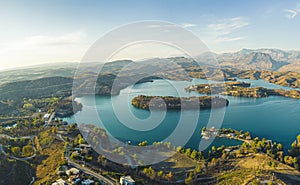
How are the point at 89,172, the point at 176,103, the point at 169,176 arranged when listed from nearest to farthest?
the point at 89,172 → the point at 169,176 → the point at 176,103

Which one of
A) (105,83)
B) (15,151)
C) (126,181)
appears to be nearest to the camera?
(126,181)

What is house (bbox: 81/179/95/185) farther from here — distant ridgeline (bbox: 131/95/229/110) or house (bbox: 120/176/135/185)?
distant ridgeline (bbox: 131/95/229/110)

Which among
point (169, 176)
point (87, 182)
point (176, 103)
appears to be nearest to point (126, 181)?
point (87, 182)

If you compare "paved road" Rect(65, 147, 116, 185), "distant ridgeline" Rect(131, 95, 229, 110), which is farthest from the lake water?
"paved road" Rect(65, 147, 116, 185)

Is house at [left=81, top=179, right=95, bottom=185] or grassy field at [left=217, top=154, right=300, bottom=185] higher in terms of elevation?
house at [left=81, top=179, right=95, bottom=185]

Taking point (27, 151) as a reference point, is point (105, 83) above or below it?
above

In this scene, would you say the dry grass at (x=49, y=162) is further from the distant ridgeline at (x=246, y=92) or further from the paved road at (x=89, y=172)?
the distant ridgeline at (x=246, y=92)

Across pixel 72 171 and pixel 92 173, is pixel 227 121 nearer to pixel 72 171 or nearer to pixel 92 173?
pixel 92 173

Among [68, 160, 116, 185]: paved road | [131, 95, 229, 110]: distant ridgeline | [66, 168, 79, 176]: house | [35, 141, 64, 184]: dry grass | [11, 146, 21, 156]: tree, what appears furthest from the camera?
[131, 95, 229, 110]: distant ridgeline

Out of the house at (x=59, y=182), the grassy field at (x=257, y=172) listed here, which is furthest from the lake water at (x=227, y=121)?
the house at (x=59, y=182)

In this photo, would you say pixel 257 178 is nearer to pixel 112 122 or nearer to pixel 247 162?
pixel 247 162

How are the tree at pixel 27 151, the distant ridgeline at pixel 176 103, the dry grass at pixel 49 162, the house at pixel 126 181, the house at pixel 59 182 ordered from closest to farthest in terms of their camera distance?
1. the house at pixel 59 182
2. the house at pixel 126 181
3. the dry grass at pixel 49 162
4. the tree at pixel 27 151
5. the distant ridgeline at pixel 176 103
